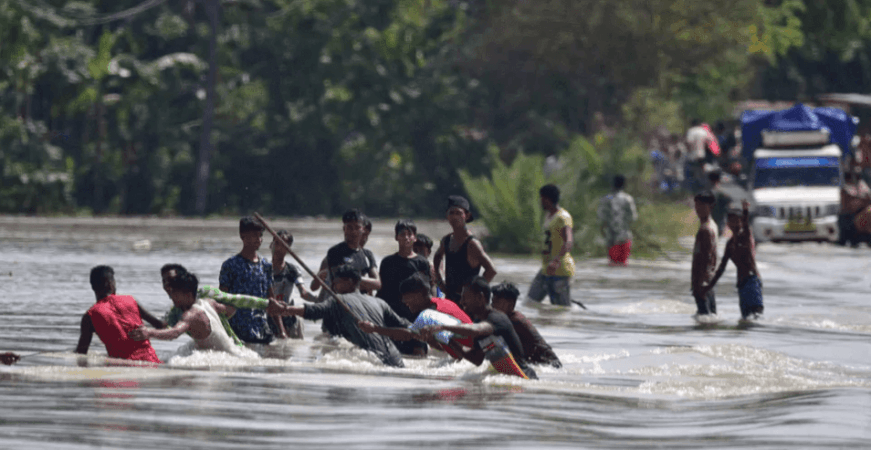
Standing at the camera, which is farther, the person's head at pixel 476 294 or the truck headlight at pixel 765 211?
the truck headlight at pixel 765 211

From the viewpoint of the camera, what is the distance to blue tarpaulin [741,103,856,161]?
36.7 meters

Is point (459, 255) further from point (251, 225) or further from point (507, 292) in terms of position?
point (507, 292)

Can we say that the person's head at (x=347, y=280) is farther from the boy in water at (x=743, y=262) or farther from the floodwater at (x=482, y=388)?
the boy in water at (x=743, y=262)

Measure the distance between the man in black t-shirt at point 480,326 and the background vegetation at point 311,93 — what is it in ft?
83.7

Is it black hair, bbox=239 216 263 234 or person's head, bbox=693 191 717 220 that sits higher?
person's head, bbox=693 191 717 220

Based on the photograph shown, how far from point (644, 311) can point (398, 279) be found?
581cm

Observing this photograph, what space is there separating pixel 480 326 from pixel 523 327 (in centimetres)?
81

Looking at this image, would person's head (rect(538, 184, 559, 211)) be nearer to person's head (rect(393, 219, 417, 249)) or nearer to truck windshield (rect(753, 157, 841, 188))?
person's head (rect(393, 219, 417, 249))

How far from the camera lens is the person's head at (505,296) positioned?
12.1 m

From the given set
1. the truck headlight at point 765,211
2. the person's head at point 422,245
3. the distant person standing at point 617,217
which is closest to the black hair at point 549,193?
the person's head at point 422,245

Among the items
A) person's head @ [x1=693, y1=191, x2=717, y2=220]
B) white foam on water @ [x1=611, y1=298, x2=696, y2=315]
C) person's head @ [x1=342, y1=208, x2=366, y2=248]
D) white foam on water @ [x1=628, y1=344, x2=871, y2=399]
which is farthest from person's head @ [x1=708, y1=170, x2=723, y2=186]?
person's head @ [x1=342, y1=208, x2=366, y2=248]

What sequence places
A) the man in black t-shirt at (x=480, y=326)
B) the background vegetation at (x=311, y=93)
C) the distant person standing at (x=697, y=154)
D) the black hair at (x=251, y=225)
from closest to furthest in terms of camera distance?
the man in black t-shirt at (x=480, y=326) → the black hair at (x=251, y=225) → the distant person standing at (x=697, y=154) → the background vegetation at (x=311, y=93)

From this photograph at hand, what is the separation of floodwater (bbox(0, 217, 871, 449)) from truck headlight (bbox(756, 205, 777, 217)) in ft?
40.5

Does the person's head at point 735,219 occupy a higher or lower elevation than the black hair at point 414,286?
higher
